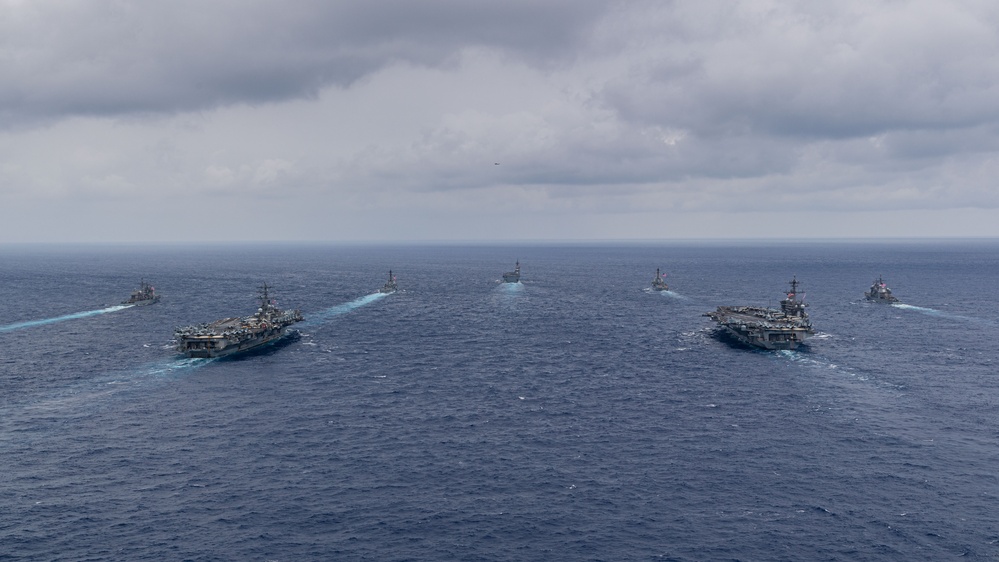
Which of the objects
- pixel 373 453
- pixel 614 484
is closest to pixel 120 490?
pixel 373 453

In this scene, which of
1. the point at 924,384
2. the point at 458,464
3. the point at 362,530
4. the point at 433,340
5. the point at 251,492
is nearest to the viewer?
the point at 362,530

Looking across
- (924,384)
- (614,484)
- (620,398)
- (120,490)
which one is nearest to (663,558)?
(614,484)

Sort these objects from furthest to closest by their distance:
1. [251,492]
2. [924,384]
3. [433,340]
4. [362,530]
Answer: [433,340], [924,384], [251,492], [362,530]

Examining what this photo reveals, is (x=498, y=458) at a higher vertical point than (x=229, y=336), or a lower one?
lower

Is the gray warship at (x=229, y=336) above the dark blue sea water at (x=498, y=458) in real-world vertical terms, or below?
above

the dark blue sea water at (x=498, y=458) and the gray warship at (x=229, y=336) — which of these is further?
the gray warship at (x=229, y=336)

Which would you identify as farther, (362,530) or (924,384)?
(924,384)

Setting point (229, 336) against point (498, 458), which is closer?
point (498, 458)

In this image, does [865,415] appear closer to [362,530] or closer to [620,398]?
[620,398]
